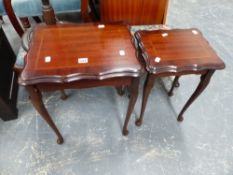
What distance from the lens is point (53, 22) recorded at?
1051mm

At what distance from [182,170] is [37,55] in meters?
1.00

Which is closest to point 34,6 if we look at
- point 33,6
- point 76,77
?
point 33,6

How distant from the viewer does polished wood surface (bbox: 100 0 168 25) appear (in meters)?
1.22

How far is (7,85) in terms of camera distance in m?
1.25

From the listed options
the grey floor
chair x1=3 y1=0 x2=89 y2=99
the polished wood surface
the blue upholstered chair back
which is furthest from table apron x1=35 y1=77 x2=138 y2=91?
the blue upholstered chair back

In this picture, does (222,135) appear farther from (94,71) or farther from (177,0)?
(177,0)

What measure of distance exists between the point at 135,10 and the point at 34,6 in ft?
2.58

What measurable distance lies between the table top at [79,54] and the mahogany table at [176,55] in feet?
0.35

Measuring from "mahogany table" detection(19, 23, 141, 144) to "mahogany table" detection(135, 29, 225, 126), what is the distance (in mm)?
98

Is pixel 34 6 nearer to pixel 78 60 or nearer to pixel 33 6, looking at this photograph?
pixel 33 6

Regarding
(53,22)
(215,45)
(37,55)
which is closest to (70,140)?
(37,55)

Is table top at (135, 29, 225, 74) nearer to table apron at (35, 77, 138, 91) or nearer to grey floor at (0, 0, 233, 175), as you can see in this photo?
table apron at (35, 77, 138, 91)

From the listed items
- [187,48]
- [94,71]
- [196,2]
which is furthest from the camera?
[196,2]

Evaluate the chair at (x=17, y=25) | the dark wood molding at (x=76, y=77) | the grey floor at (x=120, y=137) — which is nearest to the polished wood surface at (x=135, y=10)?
the chair at (x=17, y=25)
